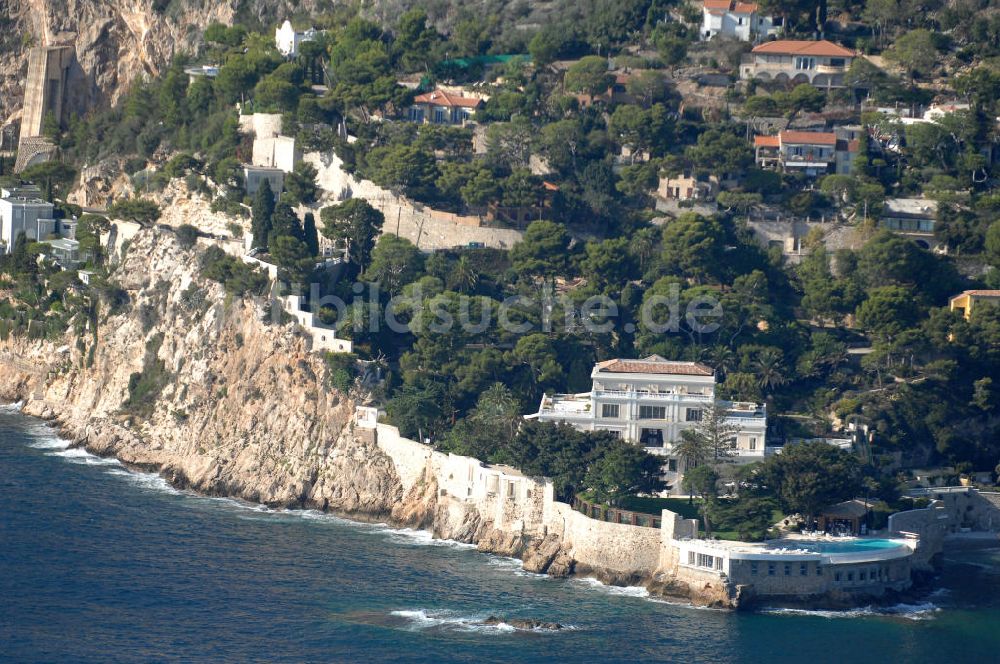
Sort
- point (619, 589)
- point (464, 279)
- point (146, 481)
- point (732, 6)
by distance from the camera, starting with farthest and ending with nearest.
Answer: point (732, 6) < point (464, 279) < point (146, 481) < point (619, 589)

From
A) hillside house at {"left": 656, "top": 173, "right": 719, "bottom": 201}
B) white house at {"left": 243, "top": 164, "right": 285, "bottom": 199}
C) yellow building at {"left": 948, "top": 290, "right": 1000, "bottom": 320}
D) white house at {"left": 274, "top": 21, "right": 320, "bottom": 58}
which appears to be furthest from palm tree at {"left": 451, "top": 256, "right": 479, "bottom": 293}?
white house at {"left": 274, "top": 21, "right": 320, "bottom": 58}

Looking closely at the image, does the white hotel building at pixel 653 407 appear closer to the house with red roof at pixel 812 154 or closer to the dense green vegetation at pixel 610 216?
the dense green vegetation at pixel 610 216

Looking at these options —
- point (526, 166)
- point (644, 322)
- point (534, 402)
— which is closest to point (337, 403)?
point (534, 402)

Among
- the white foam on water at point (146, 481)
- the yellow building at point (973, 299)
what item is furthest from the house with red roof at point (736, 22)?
the white foam on water at point (146, 481)

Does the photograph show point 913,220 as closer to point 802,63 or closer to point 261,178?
point 802,63

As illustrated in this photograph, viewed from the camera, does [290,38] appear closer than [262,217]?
No

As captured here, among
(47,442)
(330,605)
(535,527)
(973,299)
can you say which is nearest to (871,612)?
(535,527)
